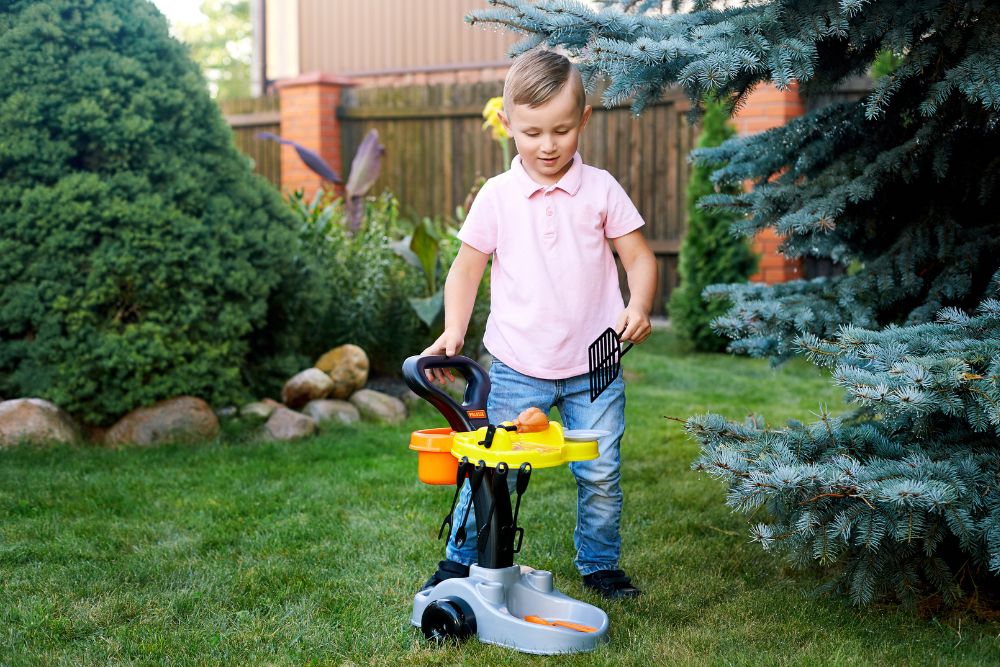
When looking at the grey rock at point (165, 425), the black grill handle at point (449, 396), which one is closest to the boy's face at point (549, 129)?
the black grill handle at point (449, 396)

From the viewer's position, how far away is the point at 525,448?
2529mm

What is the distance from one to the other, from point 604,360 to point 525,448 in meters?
0.31

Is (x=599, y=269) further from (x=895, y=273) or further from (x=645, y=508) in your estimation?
(x=645, y=508)

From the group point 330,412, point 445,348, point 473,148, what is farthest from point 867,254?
point 473,148

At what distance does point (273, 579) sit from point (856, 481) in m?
1.68

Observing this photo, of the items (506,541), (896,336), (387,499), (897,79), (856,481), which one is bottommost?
(387,499)

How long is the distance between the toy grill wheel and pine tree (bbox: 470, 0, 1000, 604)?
0.68 meters

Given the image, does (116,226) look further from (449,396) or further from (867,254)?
(867,254)

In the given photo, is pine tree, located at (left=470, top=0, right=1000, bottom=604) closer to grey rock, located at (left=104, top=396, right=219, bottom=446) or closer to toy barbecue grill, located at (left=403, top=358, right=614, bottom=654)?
toy barbecue grill, located at (left=403, top=358, right=614, bottom=654)

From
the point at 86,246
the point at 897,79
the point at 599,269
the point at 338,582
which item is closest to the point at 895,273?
the point at 897,79

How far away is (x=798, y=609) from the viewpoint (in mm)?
2936

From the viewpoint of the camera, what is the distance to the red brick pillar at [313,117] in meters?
11.4

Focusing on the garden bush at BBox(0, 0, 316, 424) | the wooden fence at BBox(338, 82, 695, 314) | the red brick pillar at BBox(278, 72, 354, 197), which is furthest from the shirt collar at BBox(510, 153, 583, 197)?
the red brick pillar at BBox(278, 72, 354, 197)

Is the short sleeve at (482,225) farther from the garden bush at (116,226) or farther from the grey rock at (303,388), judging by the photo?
the grey rock at (303,388)
